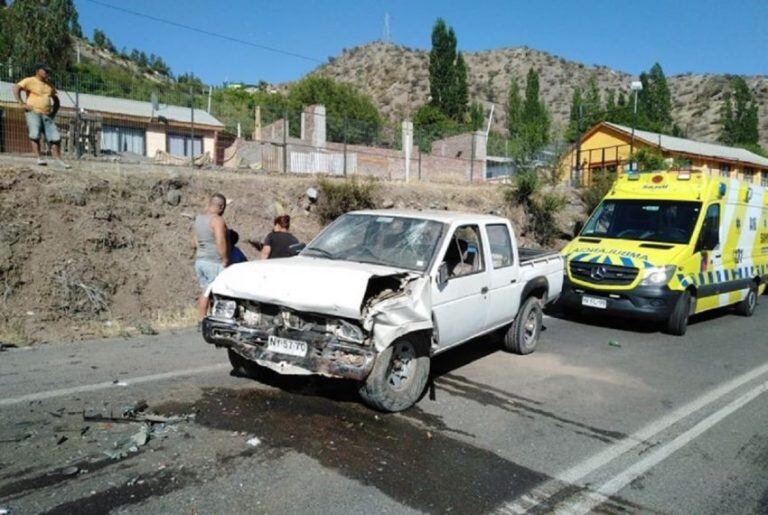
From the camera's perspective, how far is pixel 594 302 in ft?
31.4

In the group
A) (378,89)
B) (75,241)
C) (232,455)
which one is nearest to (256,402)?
(232,455)

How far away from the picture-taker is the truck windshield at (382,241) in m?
6.04

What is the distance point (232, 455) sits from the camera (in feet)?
14.0

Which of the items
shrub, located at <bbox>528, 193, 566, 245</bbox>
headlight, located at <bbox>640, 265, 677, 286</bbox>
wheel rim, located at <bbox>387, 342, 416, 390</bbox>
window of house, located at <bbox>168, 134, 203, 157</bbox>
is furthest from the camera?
window of house, located at <bbox>168, 134, 203, 157</bbox>

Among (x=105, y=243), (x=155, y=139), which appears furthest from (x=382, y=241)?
(x=155, y=139)

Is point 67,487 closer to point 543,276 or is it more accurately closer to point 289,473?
point 289,473

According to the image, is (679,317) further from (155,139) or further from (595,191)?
(155,139)

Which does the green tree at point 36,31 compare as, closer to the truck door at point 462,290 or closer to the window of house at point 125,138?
the window of house at point 125,138

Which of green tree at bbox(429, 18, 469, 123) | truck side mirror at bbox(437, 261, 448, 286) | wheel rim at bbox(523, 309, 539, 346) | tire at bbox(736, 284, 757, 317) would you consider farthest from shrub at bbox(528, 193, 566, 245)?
green tree at bbox(429, 18, 469, 123)

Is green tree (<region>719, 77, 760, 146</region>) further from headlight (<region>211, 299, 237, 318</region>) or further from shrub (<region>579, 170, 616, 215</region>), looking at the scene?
headlight (<region>211, 299, 237, 318</region>)

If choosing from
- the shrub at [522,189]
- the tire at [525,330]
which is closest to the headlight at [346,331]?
the tire at [525,330]

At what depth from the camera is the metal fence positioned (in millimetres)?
19219

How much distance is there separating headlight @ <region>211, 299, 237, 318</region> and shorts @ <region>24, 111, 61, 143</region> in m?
8.32

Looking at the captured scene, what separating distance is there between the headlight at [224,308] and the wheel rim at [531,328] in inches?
154
